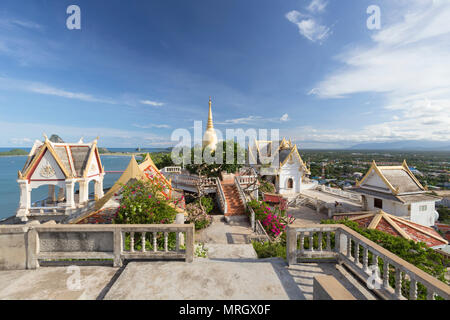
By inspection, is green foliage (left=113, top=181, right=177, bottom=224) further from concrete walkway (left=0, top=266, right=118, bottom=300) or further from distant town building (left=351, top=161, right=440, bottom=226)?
distant town building (left=351, top=161, right=440, bottom=226)

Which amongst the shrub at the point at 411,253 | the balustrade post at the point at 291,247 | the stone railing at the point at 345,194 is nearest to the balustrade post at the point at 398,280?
the shrub at the point at 411,253

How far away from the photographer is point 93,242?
15.1 feet

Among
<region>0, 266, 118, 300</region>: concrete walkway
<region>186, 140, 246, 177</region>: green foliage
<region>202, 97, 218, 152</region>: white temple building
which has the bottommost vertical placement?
<region>0, 266, 118, 300</region>: concrete walkway

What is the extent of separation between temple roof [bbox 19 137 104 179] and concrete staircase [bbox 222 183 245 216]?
11.3m

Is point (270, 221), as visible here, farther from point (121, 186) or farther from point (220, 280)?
point (220, 280)

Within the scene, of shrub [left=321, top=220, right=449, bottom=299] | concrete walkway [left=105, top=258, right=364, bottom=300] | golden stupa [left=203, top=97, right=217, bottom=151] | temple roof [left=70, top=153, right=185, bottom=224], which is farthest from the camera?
golden stupa [left=203, top=97, right=217, bottom=151]

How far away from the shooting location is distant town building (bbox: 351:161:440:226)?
16547mm

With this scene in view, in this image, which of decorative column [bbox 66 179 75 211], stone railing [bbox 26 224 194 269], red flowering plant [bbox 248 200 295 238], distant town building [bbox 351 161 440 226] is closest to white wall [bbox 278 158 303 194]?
distant town building [bbox 351 161 440 226]

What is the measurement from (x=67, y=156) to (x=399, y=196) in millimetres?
27176

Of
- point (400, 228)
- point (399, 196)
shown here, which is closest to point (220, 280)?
point (400, 228)

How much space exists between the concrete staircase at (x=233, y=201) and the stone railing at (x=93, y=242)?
9.85m

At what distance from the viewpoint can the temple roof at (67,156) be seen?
1423 cm

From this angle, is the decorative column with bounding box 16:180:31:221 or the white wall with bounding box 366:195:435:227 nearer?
the decorative column with bounding box 16:180:31:221

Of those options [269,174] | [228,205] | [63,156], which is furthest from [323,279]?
[269,174]
